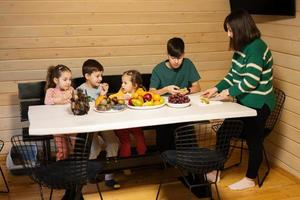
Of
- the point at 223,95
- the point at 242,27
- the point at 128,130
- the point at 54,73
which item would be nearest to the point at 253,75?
the point at 223,95

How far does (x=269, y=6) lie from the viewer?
11.3ft

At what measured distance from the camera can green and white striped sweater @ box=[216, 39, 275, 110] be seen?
116 inches

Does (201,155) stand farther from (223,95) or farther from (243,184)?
(243,184)

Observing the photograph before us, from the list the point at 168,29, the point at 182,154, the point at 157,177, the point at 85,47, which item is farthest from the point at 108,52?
the point at 182,154

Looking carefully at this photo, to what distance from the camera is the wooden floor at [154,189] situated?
123 inches

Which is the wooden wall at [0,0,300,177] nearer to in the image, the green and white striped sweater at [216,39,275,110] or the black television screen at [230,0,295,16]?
the black television screen at [230,0,295,16]

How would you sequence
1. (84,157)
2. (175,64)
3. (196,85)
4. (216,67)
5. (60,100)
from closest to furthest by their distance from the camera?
(84,157) < (60,100) < (175,64) < (196,85) < (216,67)

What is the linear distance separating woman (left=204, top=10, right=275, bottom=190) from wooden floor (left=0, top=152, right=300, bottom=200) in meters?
0.16

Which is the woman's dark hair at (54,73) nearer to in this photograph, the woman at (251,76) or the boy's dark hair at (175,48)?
the boy's dark hair at (175,48)

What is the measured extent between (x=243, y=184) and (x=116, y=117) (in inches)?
53.0

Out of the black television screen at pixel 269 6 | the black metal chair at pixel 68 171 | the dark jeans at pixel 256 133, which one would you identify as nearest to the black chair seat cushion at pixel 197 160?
the black metal chair at pixel 68 171

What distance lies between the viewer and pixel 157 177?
349 cm

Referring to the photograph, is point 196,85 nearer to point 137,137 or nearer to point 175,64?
point 175,64

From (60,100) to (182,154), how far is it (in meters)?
1.06
